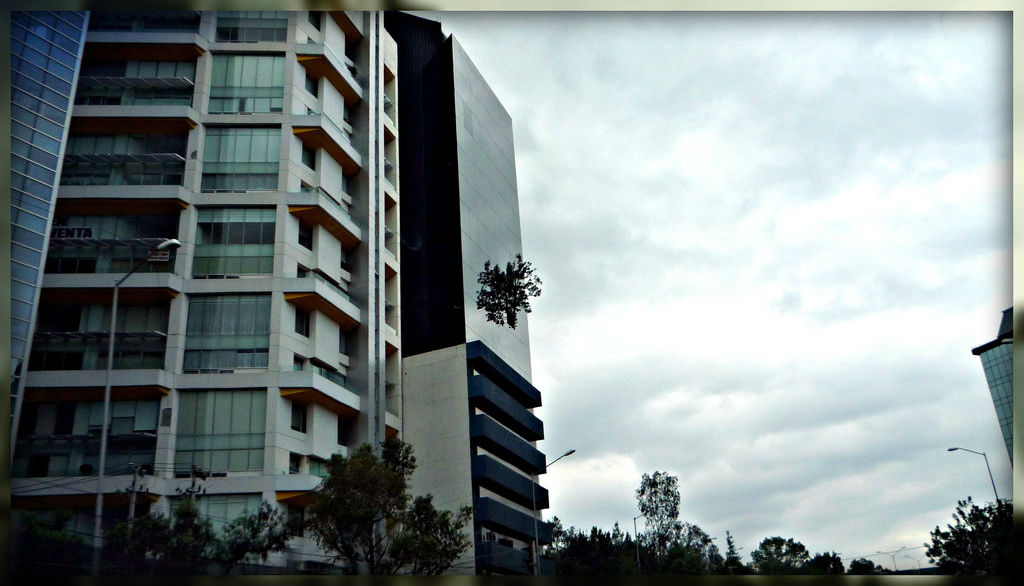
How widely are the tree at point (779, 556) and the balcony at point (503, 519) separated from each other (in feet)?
86.5

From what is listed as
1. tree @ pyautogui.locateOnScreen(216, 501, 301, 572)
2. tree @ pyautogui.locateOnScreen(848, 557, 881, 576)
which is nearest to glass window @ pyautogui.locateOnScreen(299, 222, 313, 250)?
tree @ pyautogui.locateOnScreen(216, 501, 301, 572)

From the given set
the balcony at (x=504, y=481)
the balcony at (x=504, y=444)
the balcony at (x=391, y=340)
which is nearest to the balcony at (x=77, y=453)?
the balcony at (x=391, y=340)

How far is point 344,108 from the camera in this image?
59.0 meters

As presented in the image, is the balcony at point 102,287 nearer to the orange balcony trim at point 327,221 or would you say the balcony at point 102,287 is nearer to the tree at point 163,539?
the orange balcony trim at point 327,221

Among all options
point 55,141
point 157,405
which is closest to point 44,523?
point 157,405

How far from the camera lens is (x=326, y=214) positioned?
51375 mm

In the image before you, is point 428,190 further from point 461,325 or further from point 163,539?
point 163,539

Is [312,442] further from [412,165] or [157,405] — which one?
[412,165]

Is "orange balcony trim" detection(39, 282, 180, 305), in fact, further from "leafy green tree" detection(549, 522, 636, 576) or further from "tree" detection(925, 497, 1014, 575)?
"tree" detection(925, 497, 1014, 575)

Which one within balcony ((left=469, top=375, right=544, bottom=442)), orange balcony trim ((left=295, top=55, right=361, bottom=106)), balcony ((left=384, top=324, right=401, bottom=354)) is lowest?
balcony ((left=469, top=375, right=544, bottom=442))

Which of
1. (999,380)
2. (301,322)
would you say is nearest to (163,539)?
(301,322)

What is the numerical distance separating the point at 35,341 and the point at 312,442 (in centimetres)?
1475

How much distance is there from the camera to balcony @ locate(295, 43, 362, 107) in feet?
176

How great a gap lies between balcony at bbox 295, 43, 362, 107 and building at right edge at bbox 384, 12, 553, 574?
13.8m
